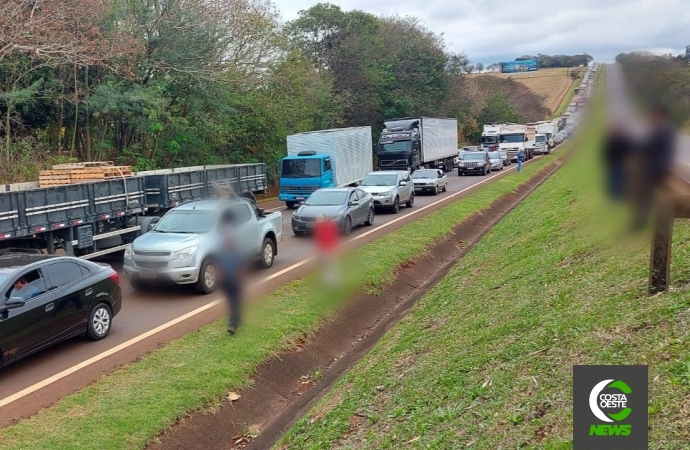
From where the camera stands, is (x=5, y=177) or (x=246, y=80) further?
(x=246, y=80)

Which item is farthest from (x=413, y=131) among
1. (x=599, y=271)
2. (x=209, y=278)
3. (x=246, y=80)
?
(x=599, y=271)

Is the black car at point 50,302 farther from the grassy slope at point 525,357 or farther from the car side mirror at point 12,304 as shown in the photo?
the grassy slope at point 525,357

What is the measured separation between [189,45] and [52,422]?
22356mm

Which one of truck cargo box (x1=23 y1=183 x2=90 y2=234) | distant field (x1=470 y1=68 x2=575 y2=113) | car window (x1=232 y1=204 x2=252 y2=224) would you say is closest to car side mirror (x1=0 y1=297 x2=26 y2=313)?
car window (x1=232 y1=204 x2=252 y2=224)

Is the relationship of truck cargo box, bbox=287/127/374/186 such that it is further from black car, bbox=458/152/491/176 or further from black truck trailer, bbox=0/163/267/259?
black car, bbox=458/152/491/176

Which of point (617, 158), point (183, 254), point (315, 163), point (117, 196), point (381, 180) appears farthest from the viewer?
point (315, 163)

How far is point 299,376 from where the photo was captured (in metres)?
9.06

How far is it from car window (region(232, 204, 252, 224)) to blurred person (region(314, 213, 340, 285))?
6.04ft

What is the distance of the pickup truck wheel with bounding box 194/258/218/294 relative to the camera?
11.2 m

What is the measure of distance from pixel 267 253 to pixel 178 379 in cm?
585

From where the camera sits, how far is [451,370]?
6.65 meters

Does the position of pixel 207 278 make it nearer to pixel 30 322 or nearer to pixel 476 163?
pixel 30 322

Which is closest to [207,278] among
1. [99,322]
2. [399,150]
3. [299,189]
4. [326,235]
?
[99,322]

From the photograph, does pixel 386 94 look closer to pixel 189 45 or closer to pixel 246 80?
pixel 246 80
